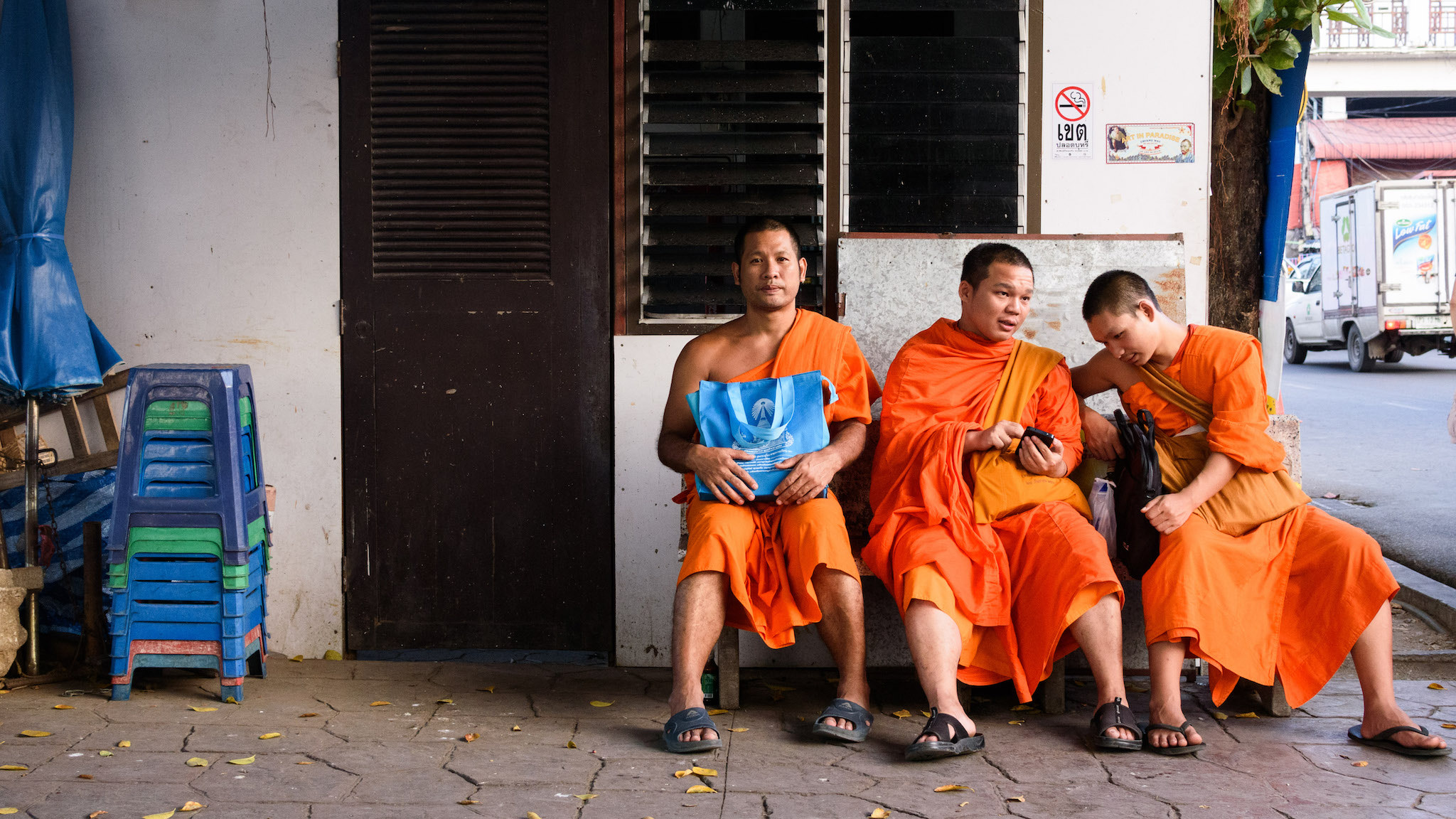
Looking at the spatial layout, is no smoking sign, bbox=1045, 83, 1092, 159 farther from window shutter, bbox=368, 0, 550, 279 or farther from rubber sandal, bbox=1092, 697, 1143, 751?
rubber sandal, bbox=1092, 697, 1143, 751

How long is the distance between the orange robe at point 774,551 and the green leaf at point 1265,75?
7.24ft

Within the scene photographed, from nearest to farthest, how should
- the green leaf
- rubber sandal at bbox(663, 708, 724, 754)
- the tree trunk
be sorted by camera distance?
rubber sandal at bbox(663, 708, 724, 754) < the green leaf < the tree trunk

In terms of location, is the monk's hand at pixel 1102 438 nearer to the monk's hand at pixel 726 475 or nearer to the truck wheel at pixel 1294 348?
Result: the monk's hand at pixel 726 475

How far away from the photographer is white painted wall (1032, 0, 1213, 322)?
434 cm

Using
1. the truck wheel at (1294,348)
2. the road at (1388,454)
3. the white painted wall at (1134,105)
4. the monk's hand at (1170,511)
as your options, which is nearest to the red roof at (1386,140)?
the truck wheel at (1294,348)

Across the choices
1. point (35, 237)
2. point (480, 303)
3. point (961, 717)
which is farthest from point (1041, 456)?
point (35, 237)

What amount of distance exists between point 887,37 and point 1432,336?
15227 mm

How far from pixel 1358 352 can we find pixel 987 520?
16179 mm

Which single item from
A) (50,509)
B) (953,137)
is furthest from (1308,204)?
(50,509)

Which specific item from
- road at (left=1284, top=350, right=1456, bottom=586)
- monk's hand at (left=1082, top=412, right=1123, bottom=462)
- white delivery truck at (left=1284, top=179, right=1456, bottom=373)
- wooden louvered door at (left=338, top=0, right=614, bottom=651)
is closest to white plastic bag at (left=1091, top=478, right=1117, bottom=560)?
monk's hand at (left=1082, top=412, right=1123, bottom=462)

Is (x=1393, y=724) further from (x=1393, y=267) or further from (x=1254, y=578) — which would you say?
(x=1393, y=267)

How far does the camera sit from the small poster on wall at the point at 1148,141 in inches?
171

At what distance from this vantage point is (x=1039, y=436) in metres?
3.65

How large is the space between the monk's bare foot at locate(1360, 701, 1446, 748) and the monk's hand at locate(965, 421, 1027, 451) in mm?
1328
